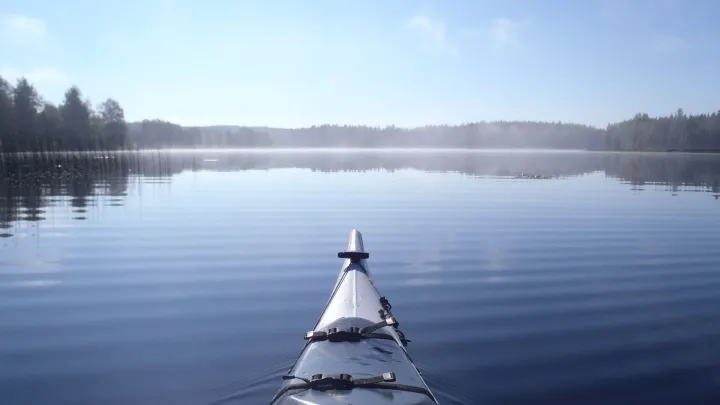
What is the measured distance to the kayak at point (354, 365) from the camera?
13.8ft

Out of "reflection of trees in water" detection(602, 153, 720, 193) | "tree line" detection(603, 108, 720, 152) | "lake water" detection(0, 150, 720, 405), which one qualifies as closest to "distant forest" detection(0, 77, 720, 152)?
"tree line" detection(603, 108, 720, 152)

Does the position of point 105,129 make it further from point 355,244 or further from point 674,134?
point 674,134

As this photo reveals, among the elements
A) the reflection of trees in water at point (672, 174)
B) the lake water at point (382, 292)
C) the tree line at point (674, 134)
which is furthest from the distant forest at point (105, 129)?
the reflection of trees in water at point (672, 174)

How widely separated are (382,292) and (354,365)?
657cm

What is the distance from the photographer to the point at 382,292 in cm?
1128

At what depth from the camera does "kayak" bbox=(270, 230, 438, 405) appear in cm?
419

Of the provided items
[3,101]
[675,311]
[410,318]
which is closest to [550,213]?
[675,311]

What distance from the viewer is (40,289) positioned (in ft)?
37.9

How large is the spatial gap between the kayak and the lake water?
1.65 metres

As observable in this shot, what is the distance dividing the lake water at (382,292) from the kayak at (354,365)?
5.41 feet

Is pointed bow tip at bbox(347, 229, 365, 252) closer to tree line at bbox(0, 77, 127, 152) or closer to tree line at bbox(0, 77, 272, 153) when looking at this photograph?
tree line at bbox(0, 77, 272, 153)

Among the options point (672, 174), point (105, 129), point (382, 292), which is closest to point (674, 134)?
point (672, 174)

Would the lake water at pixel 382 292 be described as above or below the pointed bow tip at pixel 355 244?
below

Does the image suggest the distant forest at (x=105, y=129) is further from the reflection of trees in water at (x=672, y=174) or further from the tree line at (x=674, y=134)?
the reflection of trees in water at (x=672, y=174)
